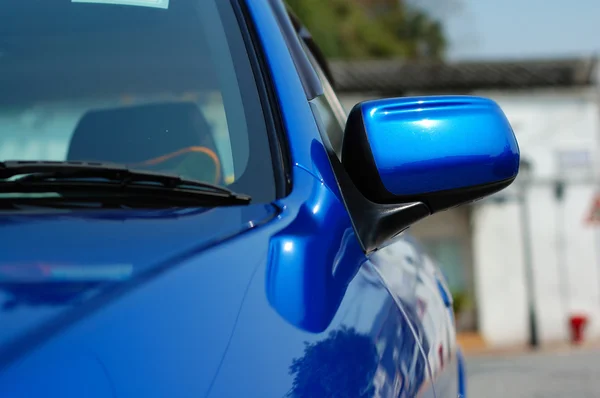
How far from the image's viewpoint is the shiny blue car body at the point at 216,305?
0.71 meters

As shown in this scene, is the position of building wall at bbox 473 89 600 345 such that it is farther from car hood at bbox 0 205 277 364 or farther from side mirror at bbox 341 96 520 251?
car hood at bbox 0 205 277 364

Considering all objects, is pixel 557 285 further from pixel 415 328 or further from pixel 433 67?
pixel 415 328

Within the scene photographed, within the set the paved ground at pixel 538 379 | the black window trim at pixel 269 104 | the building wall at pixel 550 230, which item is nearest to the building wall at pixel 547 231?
the building wall at pixel 550 230

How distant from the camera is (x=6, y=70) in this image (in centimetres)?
136

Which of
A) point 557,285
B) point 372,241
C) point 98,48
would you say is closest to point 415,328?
point 372,241

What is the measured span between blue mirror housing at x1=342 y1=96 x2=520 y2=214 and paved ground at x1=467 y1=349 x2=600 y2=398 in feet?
17.6

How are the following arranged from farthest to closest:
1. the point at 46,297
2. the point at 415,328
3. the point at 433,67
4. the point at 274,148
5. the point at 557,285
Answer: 1. the point at 433,67
2. the point at 557,285
3. the point at 415,328
4. the point at 274,148
5. the point at 46,297

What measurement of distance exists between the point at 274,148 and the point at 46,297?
0.47m

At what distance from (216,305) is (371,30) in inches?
1777

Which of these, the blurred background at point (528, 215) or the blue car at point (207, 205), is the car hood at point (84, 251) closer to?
the blue car at point (207, 205)

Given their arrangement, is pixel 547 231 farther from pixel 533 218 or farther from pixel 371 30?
pixel 371 30

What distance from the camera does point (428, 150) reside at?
1.15 m

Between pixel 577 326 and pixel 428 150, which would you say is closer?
pixel 428 150

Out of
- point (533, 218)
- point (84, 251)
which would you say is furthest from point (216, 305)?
point (533, 218)
